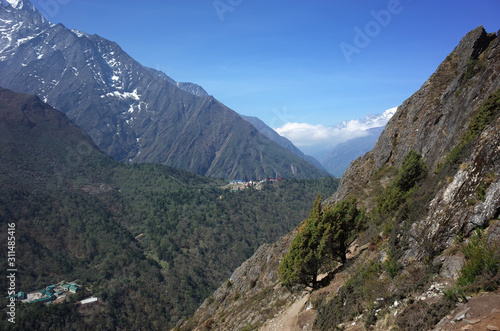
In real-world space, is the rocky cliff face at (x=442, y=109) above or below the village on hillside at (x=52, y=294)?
above

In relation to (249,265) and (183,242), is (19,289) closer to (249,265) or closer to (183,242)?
(183,242)

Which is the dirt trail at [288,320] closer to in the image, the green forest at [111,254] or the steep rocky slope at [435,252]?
the steep rocky slope at [435,252]

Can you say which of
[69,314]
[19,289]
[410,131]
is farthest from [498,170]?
[19,289]

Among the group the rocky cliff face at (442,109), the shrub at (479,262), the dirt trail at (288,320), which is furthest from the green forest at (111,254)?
the shrub at (479,262)

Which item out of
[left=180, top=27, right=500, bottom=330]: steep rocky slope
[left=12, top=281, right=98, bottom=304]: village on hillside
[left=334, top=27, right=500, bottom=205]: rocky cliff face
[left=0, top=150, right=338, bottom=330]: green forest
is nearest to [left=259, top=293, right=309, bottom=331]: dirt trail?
[left=180, top=27, right=500, bottom=330]: steep rocky slope

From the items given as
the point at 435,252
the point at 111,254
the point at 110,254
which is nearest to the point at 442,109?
the point at 435,252

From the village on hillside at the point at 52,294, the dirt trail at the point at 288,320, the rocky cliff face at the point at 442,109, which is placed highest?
the rocky cliff face at the point at 442,109

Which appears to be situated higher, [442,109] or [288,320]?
[442,109]

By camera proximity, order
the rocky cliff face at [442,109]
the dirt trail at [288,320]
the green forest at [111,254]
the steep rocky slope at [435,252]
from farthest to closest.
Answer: the green forest at [111,254] → the rocky cliff face at [442,109] → the dirt trail at [288,320] → the steep rocky slope at [435,252]

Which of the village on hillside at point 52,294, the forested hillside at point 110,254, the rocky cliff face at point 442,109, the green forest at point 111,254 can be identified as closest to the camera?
the rocky cliff face at point 442,109

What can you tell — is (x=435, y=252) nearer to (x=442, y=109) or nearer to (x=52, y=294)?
(x=442, y=109)

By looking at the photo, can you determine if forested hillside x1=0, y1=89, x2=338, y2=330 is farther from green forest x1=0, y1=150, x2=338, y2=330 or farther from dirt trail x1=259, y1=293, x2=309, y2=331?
dirt trail x1=259, y1=293, x2=309, y2=331
